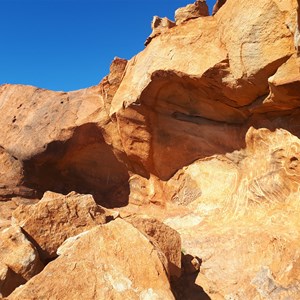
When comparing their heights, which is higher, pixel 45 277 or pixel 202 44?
pixel 202 44

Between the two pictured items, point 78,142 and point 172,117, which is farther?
point 78,142

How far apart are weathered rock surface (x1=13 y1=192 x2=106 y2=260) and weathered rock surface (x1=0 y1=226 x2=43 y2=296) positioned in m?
0.25

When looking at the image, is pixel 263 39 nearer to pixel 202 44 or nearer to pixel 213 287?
pixel 202 44

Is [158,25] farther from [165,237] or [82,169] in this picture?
[165,237]

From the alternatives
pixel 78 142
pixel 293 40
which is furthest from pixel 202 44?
pixel 78 142

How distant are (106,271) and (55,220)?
1.40 metres

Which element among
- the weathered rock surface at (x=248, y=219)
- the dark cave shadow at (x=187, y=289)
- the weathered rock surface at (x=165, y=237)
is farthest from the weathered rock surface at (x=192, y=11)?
the dark cave shadow at (x=187, y=289)

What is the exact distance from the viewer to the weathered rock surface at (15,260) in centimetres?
370

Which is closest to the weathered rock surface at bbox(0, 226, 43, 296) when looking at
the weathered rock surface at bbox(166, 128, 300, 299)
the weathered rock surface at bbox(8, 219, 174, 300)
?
the weathered rock surface at bbox(8, 219, 174, 300)

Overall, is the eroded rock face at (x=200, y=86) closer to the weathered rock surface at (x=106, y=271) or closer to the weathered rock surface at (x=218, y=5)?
the weathered rock surface at (x=218, y=5)

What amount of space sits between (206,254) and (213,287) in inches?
27.8

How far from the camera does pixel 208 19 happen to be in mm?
6586

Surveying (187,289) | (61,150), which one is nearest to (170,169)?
(61,150)

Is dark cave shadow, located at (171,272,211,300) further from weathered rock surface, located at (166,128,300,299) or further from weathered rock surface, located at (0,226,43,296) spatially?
weathered rock surface, located at (0,226,43,296)
